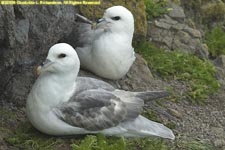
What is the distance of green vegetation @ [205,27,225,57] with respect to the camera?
8.52 m

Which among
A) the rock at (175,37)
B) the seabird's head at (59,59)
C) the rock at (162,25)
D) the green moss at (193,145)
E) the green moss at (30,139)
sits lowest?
the green moss at (193,145)

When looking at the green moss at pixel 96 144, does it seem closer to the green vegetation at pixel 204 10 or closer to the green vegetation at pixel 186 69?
the green vegetation at pixel 186 69

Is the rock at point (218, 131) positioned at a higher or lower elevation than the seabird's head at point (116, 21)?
lower

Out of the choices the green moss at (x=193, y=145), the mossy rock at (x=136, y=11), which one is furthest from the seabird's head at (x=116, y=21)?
the green moss at (x=193, y=145)

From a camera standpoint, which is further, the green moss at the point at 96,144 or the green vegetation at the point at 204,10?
the green vegetation at the point at 204,10

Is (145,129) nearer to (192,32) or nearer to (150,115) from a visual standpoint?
(150,115)

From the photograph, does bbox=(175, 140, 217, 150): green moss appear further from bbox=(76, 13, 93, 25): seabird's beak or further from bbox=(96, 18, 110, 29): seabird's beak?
bbox=(76, 13, 93, 25): seabird's beak

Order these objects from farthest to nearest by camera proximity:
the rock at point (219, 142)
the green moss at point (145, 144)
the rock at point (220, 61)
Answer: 1. the rock at point (220, 61)
2. the rock at point (219, 142)
3. the green moss at point (145, 144)

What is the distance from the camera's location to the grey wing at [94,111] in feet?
16.7

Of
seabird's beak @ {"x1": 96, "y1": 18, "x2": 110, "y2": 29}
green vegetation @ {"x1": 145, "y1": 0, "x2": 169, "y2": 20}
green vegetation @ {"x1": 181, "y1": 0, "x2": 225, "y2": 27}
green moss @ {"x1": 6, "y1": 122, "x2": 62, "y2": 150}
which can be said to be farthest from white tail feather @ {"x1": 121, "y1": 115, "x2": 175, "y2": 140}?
green vegetation @ {"x1": 181, "y1": 0, "x2": 225, "y2": 27}

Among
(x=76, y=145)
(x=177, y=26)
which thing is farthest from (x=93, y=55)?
(x=177, y=26)

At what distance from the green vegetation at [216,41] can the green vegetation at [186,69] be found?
2.93 ft

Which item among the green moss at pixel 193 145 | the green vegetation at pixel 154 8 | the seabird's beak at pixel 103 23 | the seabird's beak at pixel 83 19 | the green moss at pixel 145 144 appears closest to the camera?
the green moss at pixel 145 144

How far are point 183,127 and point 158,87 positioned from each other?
80 centimetres
